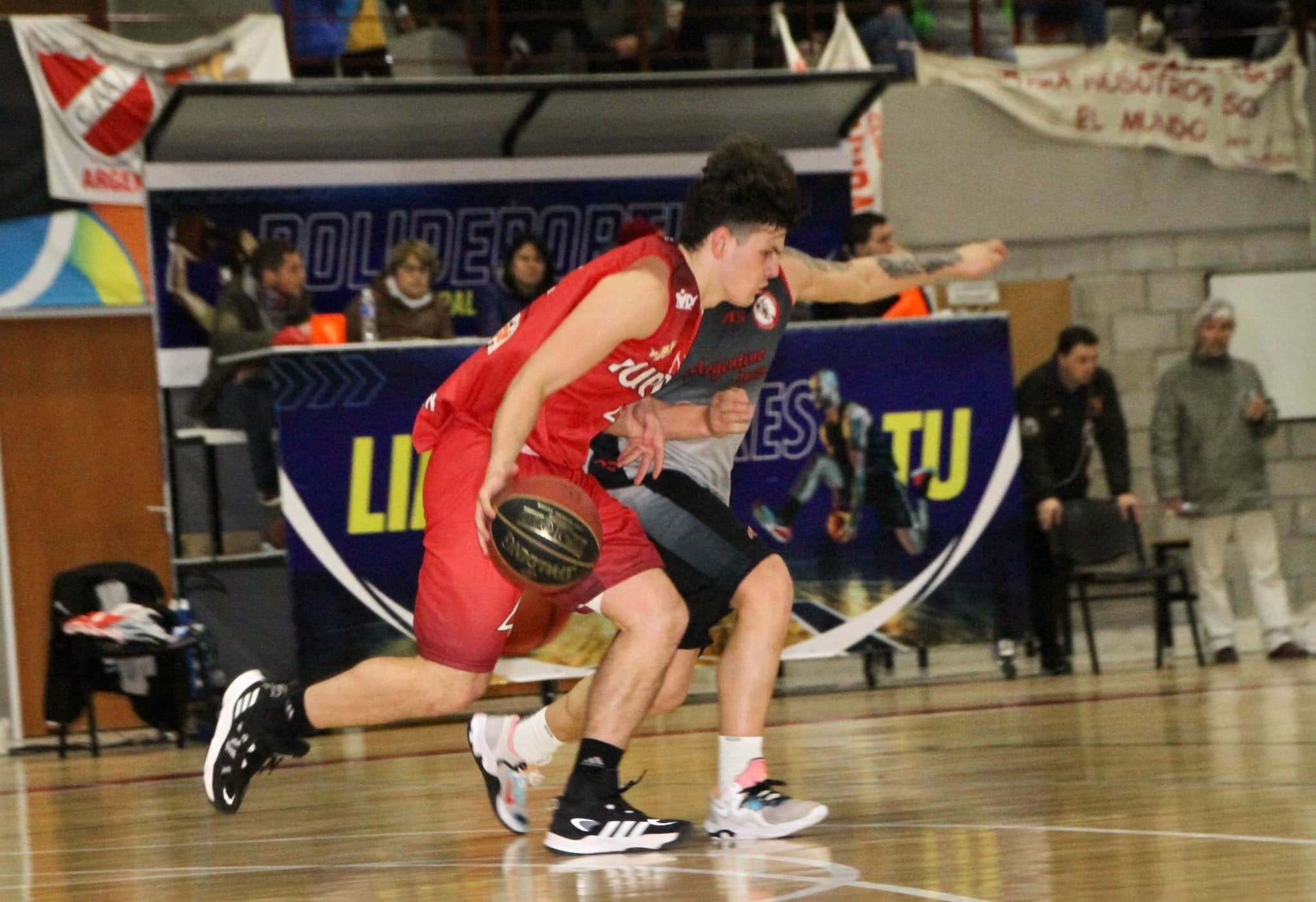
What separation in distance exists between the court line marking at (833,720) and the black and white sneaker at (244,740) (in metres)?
3.02

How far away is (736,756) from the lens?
4.96 meters

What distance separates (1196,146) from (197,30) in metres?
6.68

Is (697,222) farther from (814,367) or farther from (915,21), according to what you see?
(915,21)

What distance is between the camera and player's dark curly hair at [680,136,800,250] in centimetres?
470

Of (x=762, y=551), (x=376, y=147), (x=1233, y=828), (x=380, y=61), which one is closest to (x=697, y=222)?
(x=762, y=551)

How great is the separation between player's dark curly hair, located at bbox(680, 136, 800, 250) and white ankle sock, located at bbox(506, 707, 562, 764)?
1428 mm

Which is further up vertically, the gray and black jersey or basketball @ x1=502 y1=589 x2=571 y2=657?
the gray and black jersey

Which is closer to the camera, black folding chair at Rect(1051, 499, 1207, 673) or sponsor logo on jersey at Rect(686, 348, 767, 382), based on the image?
sponsor logo on jersey at Rect(686, 348, 767, 382)

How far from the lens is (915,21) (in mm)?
13500

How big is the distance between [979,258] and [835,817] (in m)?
1.60

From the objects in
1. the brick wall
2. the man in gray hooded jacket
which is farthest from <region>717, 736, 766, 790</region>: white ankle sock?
the brick wall

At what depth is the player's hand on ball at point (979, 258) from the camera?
5387 mm

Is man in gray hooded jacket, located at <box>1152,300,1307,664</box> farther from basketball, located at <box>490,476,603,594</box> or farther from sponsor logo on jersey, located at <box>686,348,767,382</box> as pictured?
basketball, located at <box>490,476,603,594</box>

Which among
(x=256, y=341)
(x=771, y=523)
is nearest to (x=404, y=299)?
(x=256, y=341)
